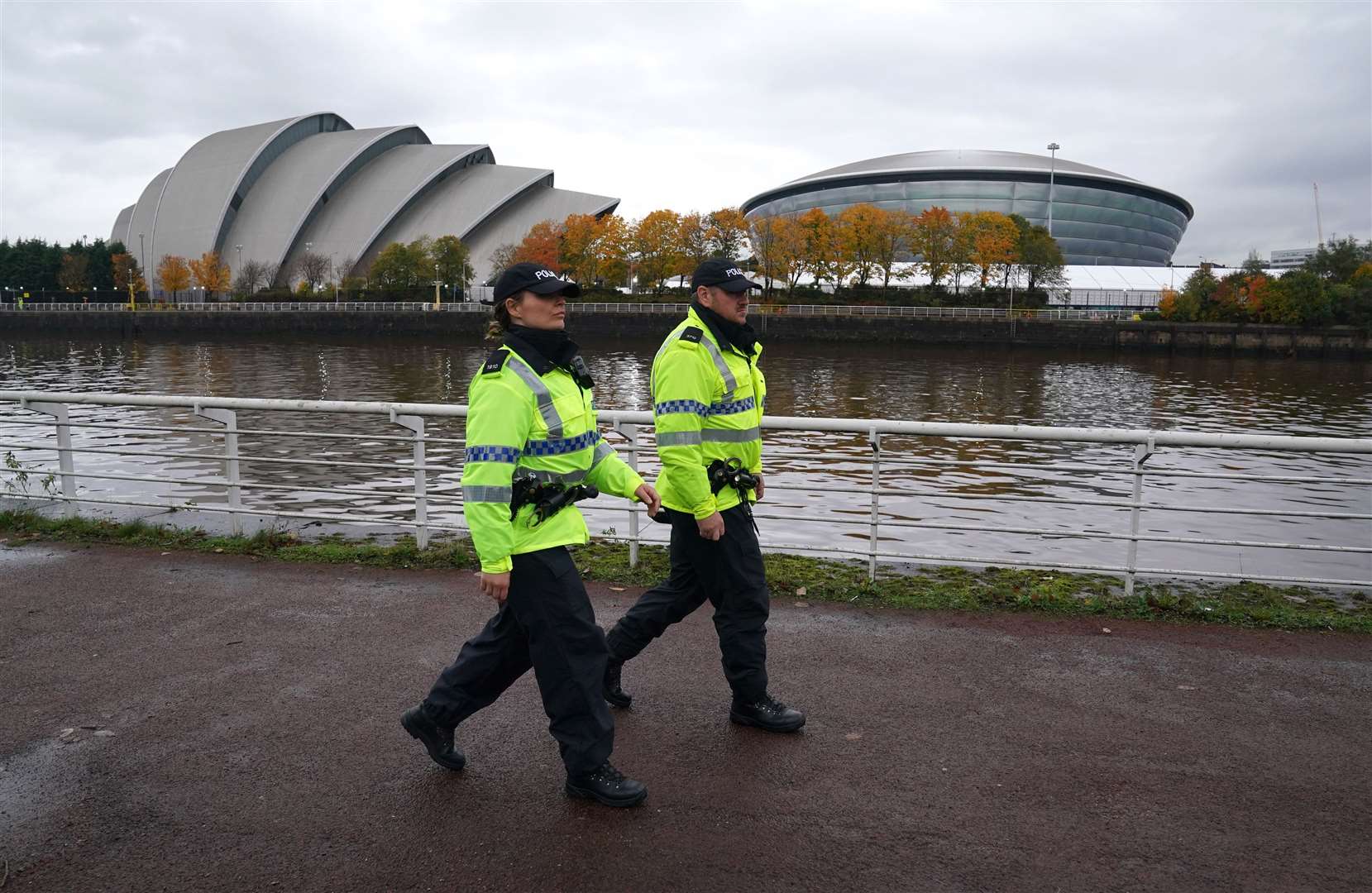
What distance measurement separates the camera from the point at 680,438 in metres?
3.96

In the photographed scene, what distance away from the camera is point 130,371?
4009cm

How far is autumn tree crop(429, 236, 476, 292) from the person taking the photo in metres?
82.2

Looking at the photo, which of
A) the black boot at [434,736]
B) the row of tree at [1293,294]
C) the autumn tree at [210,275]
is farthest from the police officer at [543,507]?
the autumn tree at [210,275]

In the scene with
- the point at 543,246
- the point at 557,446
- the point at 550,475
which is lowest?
the point at 550,475

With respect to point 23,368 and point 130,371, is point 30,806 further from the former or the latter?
point 23,368

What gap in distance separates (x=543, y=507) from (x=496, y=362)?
531 millimetres

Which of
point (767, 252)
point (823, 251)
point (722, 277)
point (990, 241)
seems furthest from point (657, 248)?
point (722, 277)

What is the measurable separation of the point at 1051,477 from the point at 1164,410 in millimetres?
15070

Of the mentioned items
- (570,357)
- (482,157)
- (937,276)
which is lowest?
(570,357)

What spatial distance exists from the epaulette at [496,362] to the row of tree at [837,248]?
227 ft

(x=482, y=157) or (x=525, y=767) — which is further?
(x=482, y=157)

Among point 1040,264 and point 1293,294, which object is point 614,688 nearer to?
point 1293,294

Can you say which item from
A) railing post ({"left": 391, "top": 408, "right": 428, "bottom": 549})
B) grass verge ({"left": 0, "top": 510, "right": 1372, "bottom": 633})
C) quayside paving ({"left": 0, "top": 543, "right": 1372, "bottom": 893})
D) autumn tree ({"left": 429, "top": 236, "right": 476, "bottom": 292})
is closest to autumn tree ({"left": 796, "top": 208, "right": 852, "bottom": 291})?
autumn tree ({"left": 429, "top": 236, "right": 476, "bottom": 292})

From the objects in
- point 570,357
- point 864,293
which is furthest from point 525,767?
point 864,293
